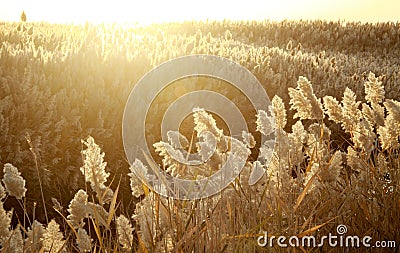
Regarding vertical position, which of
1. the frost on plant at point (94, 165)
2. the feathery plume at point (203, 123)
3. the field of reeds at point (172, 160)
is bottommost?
the field of reeds at point (172, 160)

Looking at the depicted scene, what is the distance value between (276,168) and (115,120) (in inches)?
132

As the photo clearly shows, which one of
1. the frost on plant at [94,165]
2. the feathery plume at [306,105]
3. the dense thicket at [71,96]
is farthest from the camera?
the dense thicket at [71,96]

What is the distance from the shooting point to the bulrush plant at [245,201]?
2.16m

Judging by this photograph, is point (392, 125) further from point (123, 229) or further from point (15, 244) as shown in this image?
point (15, 244)

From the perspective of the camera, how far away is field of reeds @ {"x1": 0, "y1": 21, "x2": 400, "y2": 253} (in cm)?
227

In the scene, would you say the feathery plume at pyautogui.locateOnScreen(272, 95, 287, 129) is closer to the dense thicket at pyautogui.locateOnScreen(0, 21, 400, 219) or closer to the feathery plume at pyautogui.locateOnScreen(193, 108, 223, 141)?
the feathery plume at pyautogui.locateOnScreen(193, 108, 223, 141)

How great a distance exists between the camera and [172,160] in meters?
2.37

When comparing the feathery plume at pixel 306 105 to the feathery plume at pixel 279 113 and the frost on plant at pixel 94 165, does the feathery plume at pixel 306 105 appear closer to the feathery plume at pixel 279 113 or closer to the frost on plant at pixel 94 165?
the feathery plume at pixel 279 113

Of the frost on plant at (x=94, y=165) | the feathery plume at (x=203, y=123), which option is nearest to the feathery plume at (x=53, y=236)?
the frost on plant at (x=94, y=165)

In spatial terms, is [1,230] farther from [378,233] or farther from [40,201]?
[40,201]

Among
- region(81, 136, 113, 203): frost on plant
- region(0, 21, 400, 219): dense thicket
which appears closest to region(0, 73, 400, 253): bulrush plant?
region(81, 136, 113, 203): frost on plant

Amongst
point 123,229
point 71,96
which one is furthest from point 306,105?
point 71,96

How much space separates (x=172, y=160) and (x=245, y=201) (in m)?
0.45

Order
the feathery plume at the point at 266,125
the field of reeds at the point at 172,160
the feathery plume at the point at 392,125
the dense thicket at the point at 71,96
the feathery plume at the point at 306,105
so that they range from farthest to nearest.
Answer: the dense thicket at the point at 71,96
the feathery plume at the point at 392,125
the feathery plume at the point at 306,105
the feathery plume at the point at 266,125
the field of reeds at the point at 172,160
